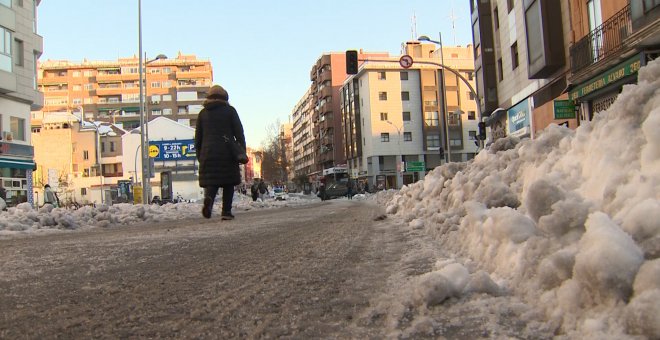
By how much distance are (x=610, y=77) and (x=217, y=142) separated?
13586mm

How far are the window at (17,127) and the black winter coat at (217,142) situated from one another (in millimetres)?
25426

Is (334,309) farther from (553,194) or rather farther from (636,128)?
(636,128)

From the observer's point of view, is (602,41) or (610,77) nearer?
(610,77)

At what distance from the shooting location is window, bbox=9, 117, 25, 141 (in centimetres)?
2855

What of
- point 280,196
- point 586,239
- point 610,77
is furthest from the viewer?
point 280,196

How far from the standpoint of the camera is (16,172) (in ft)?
93.9

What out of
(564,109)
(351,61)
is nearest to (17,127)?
(351,61)

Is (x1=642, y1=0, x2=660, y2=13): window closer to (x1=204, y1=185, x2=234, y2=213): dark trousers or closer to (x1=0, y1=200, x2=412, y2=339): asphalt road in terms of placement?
(x1=204, y1=185, x2=234, y2=213): dark trousers

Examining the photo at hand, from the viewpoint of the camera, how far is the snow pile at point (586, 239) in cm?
168

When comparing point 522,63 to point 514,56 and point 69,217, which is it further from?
point 69,217

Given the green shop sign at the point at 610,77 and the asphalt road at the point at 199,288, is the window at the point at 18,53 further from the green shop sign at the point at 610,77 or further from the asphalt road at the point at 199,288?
the green shop sign at the point at 610,77

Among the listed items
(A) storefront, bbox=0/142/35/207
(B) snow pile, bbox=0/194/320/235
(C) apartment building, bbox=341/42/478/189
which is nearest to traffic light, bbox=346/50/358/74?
(B) snow pile, bbox=0/194/320/235

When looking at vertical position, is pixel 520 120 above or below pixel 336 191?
above

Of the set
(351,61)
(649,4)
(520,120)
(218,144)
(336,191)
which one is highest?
(351,61)
